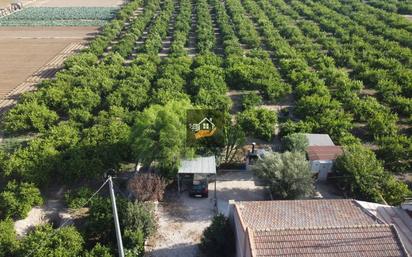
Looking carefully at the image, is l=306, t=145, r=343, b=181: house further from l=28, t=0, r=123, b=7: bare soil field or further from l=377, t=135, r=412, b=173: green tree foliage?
l=28, t=0, r=123, b=7: bare soil field

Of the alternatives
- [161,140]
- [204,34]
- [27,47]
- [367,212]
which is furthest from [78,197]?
[27,47]

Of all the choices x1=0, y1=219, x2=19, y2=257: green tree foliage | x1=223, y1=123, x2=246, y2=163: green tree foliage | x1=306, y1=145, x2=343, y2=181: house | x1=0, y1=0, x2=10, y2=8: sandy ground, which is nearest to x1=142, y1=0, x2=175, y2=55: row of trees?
x1=223, y1=123, x2=246, y2=163: green tree foliage

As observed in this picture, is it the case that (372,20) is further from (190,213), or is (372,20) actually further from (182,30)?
(190,213)

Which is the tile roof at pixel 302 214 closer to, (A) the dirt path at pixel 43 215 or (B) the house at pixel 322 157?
(B) the house at pixel 322 157

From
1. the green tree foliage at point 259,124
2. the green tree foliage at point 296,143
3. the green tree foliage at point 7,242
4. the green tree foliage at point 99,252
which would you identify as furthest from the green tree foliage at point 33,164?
the green tree foliage at point 296,143

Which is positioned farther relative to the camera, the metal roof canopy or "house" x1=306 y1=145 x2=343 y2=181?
"house" x1=306 y1=145 x2=343 y2=181

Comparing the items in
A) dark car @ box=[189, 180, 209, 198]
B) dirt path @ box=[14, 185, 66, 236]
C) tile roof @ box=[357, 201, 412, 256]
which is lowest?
dirt path @ box=[14, 185, 66, 236]
